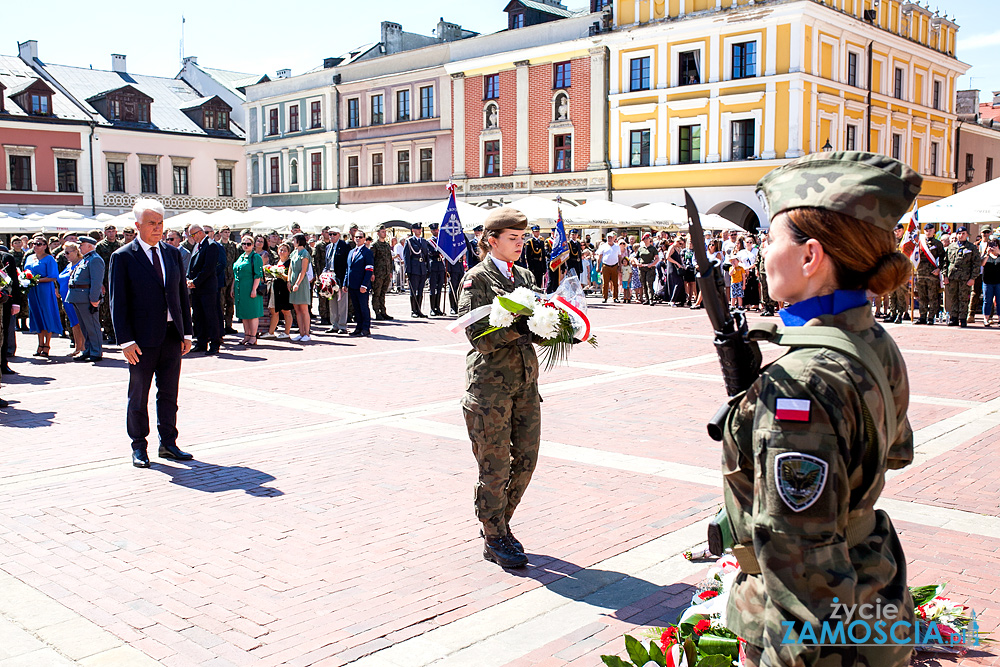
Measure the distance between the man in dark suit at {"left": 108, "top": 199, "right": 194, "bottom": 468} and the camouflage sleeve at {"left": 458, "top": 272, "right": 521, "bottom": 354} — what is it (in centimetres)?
353

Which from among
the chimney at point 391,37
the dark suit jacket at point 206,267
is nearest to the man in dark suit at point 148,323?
the dark suit jacket at point 206,267

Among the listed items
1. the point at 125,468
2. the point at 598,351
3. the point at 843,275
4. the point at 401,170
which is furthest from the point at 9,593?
the point at 401,170

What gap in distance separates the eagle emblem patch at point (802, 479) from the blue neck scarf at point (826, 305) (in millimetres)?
344

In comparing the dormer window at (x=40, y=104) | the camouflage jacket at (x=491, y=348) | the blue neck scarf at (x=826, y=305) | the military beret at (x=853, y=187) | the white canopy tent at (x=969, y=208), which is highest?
the dormer window at (x=40, y=104)

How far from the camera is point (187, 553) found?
5059 millimetres

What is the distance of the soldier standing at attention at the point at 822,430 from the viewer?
6.01 ft

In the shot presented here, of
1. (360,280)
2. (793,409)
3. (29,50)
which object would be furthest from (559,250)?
(29,50)

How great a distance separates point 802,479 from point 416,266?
19.0m

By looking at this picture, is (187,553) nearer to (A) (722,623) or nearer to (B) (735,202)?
(A) (722,623)

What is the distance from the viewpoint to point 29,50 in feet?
171

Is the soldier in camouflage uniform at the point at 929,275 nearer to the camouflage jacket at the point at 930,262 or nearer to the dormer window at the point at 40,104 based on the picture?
the camouflage jacket at the point at 930,262

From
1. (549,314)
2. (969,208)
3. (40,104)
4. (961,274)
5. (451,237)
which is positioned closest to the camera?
(549,314)

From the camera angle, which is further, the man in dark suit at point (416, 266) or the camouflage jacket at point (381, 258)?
the man in dark suit at point (416, 266)

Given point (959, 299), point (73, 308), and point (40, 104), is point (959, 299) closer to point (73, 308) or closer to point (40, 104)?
point (73, 308)
